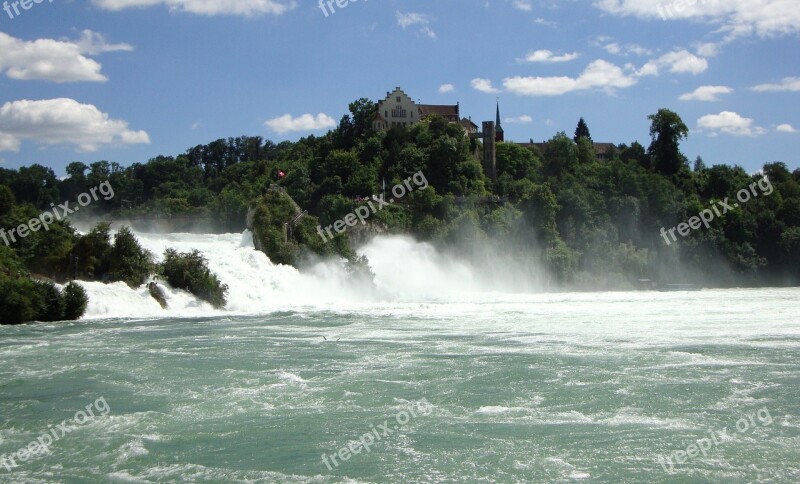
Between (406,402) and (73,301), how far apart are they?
17864mm

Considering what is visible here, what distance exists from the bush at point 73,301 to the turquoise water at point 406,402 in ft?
6.52

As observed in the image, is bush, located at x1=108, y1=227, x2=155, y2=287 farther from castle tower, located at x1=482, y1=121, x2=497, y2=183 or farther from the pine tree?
the pine tree

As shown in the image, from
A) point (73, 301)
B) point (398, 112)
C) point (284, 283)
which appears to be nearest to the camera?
point (73, 301)

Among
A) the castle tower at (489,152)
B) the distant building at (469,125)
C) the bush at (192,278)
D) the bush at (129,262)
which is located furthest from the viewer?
the distant building at (469,125)

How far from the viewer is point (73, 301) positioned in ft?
94.6

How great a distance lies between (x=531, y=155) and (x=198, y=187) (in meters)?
47.7

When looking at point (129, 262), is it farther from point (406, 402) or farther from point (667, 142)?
point (667, 142)

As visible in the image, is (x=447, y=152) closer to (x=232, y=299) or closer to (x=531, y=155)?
(x=531, y=155)

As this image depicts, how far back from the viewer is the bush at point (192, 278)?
33.7 m

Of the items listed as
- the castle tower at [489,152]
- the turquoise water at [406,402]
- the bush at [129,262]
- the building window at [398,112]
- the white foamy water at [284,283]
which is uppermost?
the building window at [398,112]

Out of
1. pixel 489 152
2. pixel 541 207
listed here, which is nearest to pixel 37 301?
pixel 541 207

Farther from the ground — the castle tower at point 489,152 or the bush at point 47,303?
the castle tower at point 489,152

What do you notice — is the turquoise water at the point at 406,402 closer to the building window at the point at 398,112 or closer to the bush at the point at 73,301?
the bush at the point at 73,301

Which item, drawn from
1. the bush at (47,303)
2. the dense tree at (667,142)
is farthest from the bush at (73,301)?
the dense tree at (667,142)
